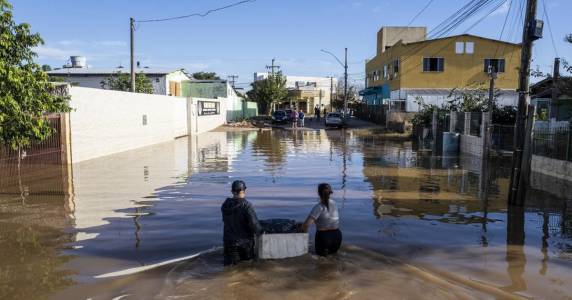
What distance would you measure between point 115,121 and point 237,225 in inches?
712

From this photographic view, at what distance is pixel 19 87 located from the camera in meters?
9.70

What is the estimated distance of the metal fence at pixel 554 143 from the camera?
15.4 m

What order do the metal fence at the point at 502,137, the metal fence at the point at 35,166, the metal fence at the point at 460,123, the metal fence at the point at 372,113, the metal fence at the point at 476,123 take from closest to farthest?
the metal fence at the point at 35,166 < the metal fence at the point at 502,137 < the metal fence at the point at 476,123 < the metal fence at the point at 460,123 < the metal fence at the point at 372,113

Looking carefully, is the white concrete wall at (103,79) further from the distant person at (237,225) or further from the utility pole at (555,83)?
the distant person at (237,225)

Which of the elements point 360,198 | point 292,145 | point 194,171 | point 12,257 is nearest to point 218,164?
point 194,171

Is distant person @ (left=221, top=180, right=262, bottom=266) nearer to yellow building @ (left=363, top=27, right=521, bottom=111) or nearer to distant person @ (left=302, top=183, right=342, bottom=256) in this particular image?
distant person @ (left=302, top=183, right=342, bottom=256)

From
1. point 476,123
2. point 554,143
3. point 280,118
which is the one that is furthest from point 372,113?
point 554,143

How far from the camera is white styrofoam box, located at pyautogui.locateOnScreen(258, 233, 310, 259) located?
7031 mm

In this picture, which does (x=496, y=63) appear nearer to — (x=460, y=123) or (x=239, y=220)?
(x=460, y=123)

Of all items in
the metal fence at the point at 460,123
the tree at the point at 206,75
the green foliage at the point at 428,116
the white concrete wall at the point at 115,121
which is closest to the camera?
the white concrete wall at the point at 115,121

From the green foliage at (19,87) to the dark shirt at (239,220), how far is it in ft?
17.2

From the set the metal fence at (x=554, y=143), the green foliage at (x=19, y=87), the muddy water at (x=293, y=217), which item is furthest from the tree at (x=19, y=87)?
the metal fence at (x=554, y=143)

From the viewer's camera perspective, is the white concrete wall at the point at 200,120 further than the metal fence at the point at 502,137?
Yes

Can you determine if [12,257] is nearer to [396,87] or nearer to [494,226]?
[494,226]
